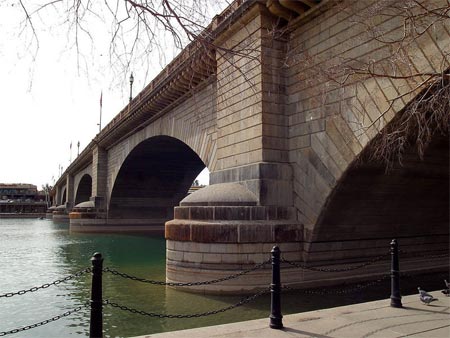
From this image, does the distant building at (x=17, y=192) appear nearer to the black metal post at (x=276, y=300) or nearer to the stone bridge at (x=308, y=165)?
the stone bridge at (x=308, y=165)

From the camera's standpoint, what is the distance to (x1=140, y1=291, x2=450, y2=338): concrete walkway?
5488 mm

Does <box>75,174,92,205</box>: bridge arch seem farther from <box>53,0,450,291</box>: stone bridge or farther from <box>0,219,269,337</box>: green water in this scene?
<box>53,0,450,291</box>: stone bridge

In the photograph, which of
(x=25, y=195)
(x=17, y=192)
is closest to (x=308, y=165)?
(x=25, y=195)

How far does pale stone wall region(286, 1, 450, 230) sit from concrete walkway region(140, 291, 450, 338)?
13.8 feet

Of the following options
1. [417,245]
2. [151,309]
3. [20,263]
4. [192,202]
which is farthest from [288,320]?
[20,263]

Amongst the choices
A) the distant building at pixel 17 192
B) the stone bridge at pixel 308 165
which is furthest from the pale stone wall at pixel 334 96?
the distant building at pixel 17 192

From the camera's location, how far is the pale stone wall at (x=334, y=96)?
376 inches

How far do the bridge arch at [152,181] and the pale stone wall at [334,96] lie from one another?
20.7 metres

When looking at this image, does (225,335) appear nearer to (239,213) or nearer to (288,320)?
(288,320)

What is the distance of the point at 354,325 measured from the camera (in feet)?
19.4

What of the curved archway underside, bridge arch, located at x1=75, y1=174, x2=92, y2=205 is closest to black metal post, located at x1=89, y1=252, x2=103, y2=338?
the curved archway underside

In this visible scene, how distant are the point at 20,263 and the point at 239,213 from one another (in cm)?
1261

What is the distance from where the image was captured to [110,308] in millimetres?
10828

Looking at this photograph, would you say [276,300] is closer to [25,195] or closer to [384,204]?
[384,204]
